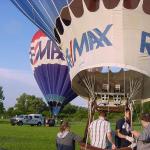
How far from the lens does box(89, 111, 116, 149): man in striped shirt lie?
8039 mm

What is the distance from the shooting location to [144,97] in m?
10.5

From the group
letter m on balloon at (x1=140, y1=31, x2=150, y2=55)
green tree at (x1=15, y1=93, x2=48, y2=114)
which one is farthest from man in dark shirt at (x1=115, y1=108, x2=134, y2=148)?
green tree at (x1=15, y1=93, x2=48, y2=114)

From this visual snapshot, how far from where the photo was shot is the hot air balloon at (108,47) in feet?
29.6

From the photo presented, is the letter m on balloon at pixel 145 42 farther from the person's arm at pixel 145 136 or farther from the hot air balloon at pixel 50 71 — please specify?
the hot air balloon at pixel 50 71

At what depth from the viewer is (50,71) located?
27.0 m

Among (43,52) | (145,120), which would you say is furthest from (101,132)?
(43,52)

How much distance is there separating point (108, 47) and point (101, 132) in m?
1.65

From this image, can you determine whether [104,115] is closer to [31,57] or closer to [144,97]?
[144,97]

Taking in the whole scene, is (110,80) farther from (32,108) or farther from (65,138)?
(32,108)

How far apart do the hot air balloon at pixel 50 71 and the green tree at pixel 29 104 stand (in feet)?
202

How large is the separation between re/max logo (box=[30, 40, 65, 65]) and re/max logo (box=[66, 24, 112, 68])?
16647 mm

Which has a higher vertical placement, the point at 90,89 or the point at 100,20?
the point at 100,20

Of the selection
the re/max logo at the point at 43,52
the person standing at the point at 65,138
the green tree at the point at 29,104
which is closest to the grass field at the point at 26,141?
the re/max logo at the point at 43,52

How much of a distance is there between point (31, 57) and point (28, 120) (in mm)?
14586
